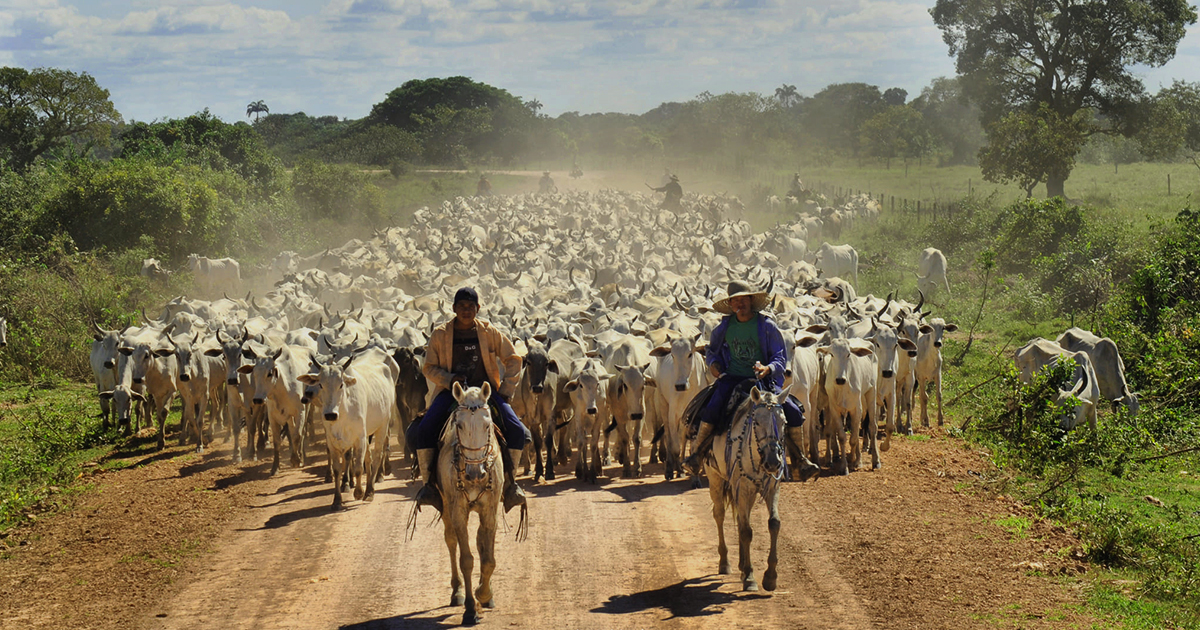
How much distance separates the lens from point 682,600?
825 centimetres

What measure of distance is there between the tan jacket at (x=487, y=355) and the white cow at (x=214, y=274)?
73.0 feet

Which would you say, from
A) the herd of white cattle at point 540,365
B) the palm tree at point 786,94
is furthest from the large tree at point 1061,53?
the palm tree at point 786,94

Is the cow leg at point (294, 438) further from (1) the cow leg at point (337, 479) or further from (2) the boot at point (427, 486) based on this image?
(2) the boot at point (427, 486)

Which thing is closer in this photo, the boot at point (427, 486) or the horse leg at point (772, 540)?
the boot at point (427, 486)

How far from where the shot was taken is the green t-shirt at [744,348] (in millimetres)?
8891

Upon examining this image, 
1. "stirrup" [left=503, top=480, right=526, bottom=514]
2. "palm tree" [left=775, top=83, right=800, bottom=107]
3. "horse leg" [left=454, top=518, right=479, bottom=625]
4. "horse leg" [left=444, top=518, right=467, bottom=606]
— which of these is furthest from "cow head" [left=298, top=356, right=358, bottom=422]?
"palm tree" [left=775, top=83, right=800, bottom=107]

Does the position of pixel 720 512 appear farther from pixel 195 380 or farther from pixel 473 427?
pixel 195 380

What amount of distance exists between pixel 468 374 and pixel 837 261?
75.4 feet

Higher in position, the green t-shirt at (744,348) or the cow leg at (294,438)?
the green t-shirt at (744,348)

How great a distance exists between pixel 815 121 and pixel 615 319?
8065 centimetres

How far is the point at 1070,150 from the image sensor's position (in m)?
34.2

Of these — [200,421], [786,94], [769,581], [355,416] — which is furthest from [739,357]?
[786,94]

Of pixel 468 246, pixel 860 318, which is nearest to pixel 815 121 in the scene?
pixel 468 246

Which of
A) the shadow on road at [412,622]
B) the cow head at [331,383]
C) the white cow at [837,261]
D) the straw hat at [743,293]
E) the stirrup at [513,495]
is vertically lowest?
the shadow on road at [412,622]
